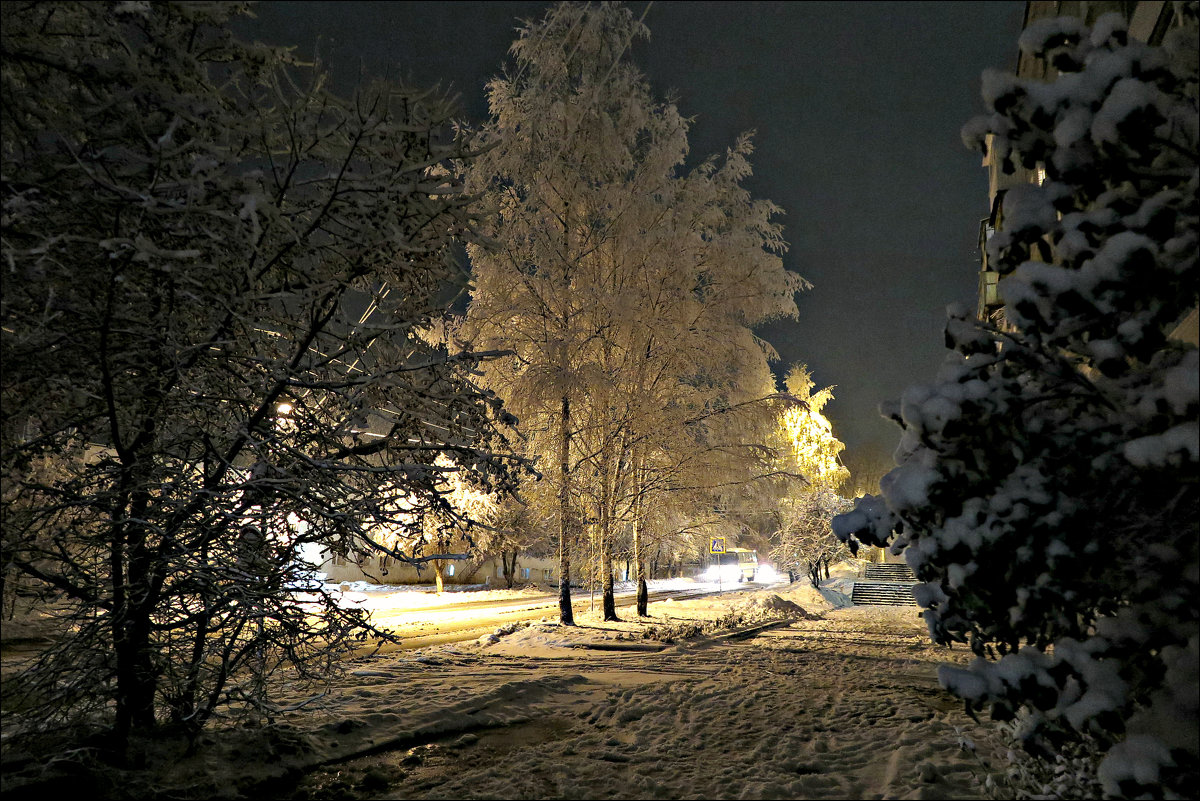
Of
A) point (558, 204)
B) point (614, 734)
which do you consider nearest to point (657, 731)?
point (614, 734)

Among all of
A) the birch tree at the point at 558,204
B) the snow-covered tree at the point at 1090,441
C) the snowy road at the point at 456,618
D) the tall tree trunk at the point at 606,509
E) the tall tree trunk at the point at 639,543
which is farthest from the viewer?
the tall tree trunk at the point at 639,543

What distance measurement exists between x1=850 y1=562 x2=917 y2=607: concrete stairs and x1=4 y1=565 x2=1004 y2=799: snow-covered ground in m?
15.8

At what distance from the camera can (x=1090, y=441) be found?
323 centimetres

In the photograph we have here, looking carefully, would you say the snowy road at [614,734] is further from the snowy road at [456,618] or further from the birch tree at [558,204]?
the birch tree at [558,204]

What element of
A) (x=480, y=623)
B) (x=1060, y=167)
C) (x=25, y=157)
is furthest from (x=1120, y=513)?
(x=480, y=623)

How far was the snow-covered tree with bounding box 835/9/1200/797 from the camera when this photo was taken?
9.71ft

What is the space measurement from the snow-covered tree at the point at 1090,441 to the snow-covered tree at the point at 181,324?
421 centimetres

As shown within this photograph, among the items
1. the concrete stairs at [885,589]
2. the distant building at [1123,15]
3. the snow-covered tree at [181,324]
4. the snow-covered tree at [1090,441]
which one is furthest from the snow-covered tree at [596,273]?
the concrete stairs at [885,589]

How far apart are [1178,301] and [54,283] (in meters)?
6.38

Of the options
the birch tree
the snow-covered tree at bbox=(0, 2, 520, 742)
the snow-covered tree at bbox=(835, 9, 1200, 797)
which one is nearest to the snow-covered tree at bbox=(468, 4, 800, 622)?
the birch tree

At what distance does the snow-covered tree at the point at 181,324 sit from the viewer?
463 centimetres

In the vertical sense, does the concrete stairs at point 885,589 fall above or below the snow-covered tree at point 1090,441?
below

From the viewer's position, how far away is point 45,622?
497 cm

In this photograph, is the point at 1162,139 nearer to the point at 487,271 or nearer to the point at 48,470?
the point at 48,470
